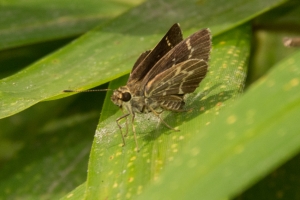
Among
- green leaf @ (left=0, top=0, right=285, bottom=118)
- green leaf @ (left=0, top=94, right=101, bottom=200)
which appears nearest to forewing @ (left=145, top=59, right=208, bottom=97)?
green leaf @ (left=0, top=0, right=285, bottom=118)

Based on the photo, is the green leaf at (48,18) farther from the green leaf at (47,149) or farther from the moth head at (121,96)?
the moth head at (121,96)

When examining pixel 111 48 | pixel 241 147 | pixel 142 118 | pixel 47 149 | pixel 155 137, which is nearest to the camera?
pixel 241 147

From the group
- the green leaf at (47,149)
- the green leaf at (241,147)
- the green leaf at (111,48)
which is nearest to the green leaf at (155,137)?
the green leaf at (111,48)

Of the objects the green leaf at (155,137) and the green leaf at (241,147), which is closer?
the green leaf at (241,147)

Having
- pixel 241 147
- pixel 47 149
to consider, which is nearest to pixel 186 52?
pixel 241 147

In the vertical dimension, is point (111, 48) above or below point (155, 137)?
above

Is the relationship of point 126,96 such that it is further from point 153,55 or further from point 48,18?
point 48,18

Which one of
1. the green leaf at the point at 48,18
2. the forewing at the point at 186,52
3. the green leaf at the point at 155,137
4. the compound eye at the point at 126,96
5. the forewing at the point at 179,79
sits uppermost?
the green leaf at the point at 48,18
